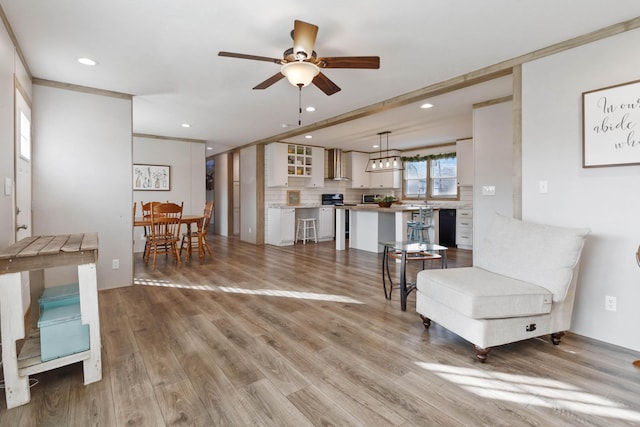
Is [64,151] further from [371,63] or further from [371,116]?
[371,116]

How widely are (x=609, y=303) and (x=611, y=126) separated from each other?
1.34 m

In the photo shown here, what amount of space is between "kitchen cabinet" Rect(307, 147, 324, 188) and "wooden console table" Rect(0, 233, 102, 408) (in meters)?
6.34

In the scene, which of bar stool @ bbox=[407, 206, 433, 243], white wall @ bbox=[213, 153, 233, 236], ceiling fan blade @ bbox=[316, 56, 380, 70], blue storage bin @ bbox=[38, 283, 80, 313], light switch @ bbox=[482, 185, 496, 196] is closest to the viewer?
blue storage bin @ bbox=[38, 283, 80, 313]

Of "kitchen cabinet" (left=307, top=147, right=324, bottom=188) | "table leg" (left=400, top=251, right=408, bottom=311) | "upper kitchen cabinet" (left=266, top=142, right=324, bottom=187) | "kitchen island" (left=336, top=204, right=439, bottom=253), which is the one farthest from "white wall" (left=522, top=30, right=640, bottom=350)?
"kitchen cabinet" (left=307, top=147, right=324, bottom=188)

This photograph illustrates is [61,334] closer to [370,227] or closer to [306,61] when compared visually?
[306,61]

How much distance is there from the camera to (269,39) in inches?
105

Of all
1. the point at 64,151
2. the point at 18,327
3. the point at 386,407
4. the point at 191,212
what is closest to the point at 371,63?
the point at 386,407

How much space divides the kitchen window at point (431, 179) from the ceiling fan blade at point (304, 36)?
6.32 meters

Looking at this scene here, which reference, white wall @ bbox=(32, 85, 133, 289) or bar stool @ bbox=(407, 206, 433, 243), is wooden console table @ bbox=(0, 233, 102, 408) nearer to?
white wall @ bbox=(32, 85, 133, 289)

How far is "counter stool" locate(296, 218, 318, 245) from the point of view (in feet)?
25.5

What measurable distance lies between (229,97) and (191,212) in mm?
3721

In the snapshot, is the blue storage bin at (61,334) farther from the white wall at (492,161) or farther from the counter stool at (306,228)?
the counter stool at (306,228)

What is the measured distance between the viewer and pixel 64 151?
3.65 meters

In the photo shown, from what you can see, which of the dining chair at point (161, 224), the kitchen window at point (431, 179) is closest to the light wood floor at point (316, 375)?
the dining chair at point (161, 224)
